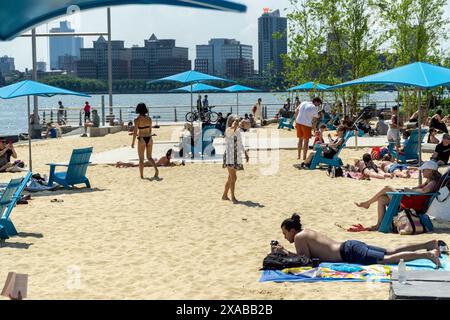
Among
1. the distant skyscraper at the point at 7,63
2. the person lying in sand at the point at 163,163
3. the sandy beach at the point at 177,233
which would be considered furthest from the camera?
the distant skyscraper at the point at 7,63

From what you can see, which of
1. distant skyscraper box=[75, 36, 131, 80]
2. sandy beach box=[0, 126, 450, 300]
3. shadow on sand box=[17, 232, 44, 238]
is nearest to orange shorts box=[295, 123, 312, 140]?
sandy beach box=[0, 126, 450, 300]

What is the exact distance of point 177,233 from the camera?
9.03m

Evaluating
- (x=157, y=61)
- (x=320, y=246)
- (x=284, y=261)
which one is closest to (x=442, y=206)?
(x=320, y=246)

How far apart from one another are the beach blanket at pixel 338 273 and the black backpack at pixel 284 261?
0.24 ft

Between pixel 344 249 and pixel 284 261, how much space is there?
0.61 metres

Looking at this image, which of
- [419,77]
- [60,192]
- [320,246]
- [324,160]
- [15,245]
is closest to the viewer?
[320,246]

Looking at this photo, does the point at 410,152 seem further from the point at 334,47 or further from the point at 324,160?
the point at 334,47

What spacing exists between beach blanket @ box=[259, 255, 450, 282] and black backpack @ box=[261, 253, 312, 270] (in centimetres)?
7

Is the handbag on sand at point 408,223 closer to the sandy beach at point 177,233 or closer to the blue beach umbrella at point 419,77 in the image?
the sandy beach at point 177,233

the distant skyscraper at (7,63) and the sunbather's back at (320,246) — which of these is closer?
the sunbather's back at (320,246)

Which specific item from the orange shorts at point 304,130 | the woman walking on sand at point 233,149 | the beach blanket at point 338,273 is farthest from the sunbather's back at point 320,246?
the orange shorts at point 304,130

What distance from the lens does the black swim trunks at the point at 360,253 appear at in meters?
7.15

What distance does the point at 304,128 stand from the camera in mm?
15797
